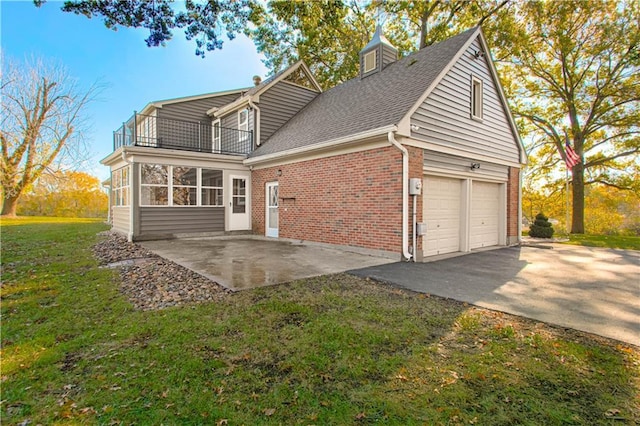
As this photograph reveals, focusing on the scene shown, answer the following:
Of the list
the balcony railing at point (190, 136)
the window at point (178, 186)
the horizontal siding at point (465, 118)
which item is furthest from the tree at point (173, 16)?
the balcony railing at point (190, 136)

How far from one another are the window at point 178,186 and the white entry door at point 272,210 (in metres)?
1.96

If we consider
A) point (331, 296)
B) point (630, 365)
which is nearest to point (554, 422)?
point (630, 365)

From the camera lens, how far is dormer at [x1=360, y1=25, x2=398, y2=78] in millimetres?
12367

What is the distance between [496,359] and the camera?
9.73ft

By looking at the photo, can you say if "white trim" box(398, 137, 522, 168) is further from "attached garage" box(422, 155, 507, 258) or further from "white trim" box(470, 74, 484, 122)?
"white trim" box(470, 74, 484, 122)

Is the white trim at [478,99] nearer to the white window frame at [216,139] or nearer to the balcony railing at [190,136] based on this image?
the balcony railing at [190,136]

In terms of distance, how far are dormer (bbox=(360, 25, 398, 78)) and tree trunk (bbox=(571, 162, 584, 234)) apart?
41.9 ft

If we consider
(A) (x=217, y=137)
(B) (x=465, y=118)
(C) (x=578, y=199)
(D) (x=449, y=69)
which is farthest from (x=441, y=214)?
(C) (x=578, y=199)

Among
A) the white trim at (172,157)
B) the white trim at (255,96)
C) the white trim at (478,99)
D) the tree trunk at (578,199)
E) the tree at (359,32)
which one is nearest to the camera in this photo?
the white trim at (478,99)

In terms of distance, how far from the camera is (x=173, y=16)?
546 centimetres

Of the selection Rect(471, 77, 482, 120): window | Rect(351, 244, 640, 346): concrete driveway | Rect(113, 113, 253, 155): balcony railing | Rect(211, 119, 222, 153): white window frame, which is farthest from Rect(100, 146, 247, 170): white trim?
Rect(471, 77, 482, 120): window

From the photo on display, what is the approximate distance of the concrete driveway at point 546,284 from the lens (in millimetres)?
4062

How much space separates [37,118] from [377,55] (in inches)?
495

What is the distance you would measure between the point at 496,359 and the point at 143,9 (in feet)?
22.7
